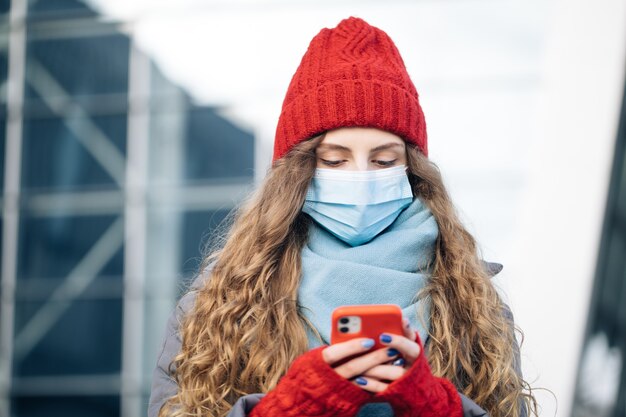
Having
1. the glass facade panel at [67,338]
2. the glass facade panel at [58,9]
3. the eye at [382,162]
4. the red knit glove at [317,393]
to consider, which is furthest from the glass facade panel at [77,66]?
the red knit glove at [317,393]

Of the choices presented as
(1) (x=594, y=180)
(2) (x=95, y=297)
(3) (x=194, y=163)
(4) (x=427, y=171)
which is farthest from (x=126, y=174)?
(4) (x=427, y=171)

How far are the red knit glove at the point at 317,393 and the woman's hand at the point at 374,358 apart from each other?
0.02m

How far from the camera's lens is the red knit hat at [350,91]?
2178mm

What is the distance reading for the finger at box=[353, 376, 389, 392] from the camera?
1667mm

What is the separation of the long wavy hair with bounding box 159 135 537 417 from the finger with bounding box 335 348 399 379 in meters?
0.33

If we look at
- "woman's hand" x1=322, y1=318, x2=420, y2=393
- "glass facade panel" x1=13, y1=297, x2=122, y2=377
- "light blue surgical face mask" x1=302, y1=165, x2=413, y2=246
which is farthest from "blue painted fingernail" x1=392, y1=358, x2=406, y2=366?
"glass facade panel" x1=13, y1=297, x2=122, y2=377

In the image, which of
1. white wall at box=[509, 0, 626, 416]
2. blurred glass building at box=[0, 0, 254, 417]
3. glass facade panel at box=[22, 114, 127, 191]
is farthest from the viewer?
glass facade panel at box=[22, 114, 127, 191]

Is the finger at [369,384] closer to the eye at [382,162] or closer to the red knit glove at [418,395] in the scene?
the red knit glove at [418,395]

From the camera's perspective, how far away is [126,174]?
9688 mm

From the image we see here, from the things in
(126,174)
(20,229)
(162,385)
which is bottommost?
(20,229)

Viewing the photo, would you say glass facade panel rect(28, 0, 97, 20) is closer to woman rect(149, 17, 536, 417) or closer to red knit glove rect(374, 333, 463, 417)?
woman rect(149, 17, 536, 417)

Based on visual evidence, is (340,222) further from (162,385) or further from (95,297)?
(95,297)

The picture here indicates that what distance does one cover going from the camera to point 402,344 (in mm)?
1645

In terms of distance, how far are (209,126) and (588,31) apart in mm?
3836
